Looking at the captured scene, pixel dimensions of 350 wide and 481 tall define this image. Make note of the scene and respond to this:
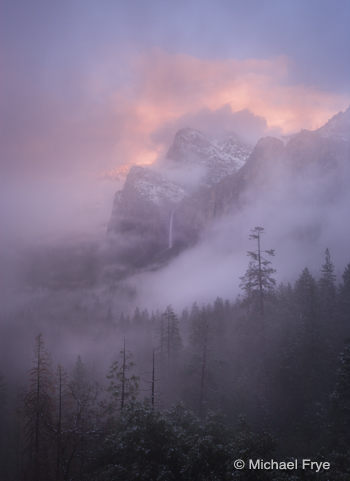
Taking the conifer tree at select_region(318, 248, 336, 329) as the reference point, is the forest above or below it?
below

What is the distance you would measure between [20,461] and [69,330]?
56.9 meters

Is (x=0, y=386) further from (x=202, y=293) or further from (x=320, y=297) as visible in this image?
(x=202, y=293)

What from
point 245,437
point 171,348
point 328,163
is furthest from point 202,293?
point 245,437

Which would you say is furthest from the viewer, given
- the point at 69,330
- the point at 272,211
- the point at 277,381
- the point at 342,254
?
the point at 272,211

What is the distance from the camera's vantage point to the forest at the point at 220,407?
17.9 m

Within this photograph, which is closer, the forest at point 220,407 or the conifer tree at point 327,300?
the forest at point 220,407

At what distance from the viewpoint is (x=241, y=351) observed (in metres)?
42.6

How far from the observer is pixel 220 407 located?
120 ft

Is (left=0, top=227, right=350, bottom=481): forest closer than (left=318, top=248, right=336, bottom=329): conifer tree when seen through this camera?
Yes

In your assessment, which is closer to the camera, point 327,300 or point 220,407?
point 220,407

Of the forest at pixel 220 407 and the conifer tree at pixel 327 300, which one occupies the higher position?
the conifer tree at pixel 327 300

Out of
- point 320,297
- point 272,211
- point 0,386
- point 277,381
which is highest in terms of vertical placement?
point 272,211

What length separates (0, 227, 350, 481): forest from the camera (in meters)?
17.9

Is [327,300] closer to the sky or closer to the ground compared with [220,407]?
closer to the sky
